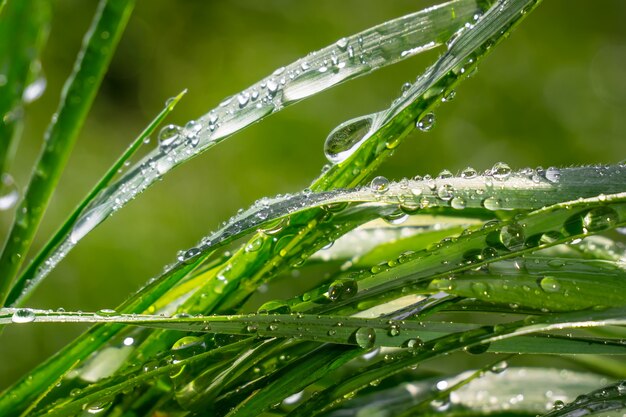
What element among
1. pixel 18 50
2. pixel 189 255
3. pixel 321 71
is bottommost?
pixel 189 255

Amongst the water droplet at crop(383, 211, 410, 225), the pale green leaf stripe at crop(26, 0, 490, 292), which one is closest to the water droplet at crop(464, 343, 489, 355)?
the water droplet at crop(383, 211, 410, 225)

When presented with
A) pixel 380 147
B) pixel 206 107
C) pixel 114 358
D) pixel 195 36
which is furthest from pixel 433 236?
pixel 195 36

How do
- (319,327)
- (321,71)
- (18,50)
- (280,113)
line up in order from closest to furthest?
1. (319,327)
2. (321,71)
3. (18,50)
4. (280,113)

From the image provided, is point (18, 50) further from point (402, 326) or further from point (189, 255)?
point (402, 326)

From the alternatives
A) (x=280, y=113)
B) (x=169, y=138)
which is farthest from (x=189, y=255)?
(x=280, y=113)

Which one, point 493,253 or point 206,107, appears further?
point 206,107

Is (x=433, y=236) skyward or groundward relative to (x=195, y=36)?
groundward

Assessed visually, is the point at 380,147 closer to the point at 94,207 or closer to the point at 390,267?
the point at 390,267

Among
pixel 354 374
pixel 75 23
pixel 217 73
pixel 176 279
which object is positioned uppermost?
pixel 75 23
